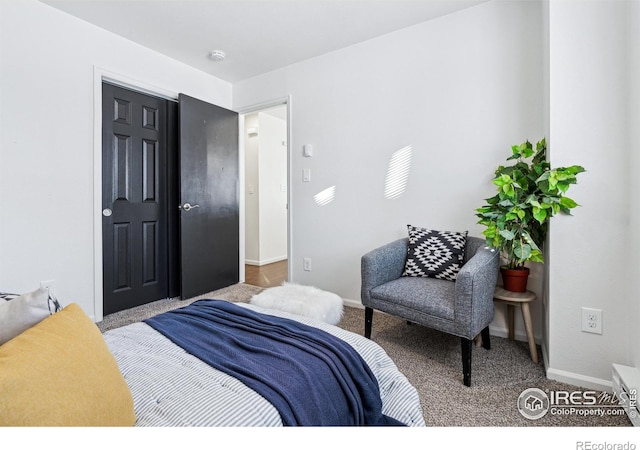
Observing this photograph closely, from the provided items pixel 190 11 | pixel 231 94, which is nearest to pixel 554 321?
pixel 190 11

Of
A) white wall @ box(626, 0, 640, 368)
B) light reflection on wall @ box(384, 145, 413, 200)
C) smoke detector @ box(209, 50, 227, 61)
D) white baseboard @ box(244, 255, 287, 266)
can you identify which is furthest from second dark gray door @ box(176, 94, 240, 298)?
white wall @ box(626, 0, 640, 368)

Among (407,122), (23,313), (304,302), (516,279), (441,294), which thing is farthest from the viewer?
(407,122)

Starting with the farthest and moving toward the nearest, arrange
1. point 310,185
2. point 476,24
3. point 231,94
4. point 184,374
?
point 231,94, point 310,185, point 476,24, point 184,374

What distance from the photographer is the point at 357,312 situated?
111 inches

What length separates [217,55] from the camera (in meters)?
3.01

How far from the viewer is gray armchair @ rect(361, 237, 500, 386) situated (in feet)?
5.39

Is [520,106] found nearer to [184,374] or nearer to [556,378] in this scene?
[556,378]

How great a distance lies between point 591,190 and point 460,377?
1194 millimetres

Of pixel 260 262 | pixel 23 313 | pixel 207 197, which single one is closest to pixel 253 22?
pixel 207 197

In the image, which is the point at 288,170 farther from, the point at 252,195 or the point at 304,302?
the point at 252,195

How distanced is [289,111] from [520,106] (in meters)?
2.07

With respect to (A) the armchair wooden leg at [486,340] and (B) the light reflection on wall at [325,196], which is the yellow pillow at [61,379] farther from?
(B) the light reflection on wall at [325,196]

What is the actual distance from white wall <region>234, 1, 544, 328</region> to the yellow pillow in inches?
91.3

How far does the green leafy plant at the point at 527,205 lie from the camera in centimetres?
162
